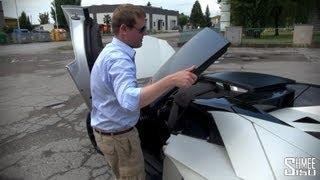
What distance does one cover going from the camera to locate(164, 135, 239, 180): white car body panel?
6.98ft

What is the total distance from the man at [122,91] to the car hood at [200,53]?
0.21 m

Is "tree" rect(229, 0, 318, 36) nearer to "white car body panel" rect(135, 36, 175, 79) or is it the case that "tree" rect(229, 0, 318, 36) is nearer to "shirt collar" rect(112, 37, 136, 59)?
"white car body panel" rect(135, 36, 175, 79)

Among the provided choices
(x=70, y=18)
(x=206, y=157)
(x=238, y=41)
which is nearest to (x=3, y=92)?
(x=70, y=18)

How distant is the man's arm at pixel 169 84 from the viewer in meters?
1.98

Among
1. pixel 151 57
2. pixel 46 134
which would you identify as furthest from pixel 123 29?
pixel 46 134

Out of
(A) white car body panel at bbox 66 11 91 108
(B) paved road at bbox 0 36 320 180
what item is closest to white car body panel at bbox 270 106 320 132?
(A) white car body panel at bbox 66 11 91 108

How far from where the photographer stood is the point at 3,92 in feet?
31.2

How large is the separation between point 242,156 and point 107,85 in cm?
91

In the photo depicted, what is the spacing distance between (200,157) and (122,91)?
61cm

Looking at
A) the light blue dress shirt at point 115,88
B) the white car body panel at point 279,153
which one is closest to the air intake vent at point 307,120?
the white car body panel at point 279,153

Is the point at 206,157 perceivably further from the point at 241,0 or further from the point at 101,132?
the point at 241,0

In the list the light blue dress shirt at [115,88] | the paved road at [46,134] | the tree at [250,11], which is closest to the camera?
the light blue dress shirt at [115,88]

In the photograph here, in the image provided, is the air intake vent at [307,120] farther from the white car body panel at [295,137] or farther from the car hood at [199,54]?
the car hood at [199,54]

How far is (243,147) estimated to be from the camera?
6.79ft
